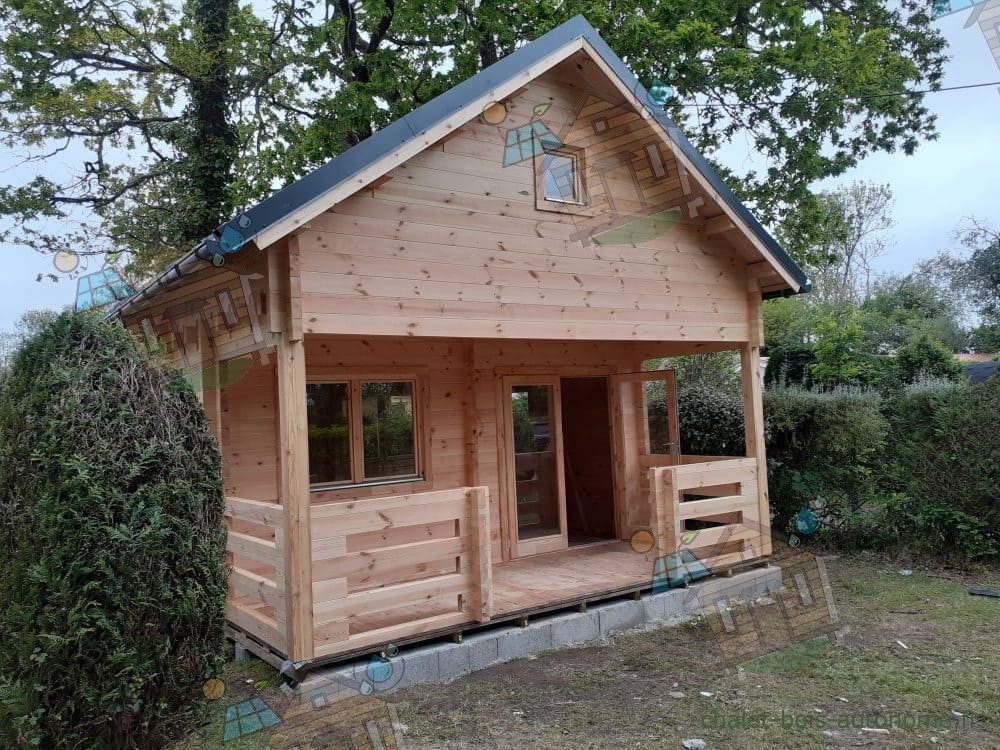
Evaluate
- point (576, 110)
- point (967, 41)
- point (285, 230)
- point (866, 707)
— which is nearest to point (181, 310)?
point (285, 230)

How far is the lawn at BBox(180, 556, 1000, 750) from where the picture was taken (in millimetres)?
4641

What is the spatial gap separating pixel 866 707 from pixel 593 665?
2.02m

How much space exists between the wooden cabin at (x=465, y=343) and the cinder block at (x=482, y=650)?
140 millimetres

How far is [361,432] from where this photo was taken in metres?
7.56

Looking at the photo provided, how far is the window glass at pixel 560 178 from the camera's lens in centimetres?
698

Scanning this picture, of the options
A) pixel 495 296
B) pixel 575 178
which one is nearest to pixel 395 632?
pixel 495 296

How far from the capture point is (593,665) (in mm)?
6031

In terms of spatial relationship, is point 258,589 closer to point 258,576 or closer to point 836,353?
point 258,576

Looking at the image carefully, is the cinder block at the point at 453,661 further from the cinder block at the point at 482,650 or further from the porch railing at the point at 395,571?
the porch railing at the point at 395,571

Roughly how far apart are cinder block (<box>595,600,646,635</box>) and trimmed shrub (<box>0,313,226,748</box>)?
4110 millimetres

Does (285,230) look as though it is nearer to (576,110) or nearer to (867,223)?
(576,110)

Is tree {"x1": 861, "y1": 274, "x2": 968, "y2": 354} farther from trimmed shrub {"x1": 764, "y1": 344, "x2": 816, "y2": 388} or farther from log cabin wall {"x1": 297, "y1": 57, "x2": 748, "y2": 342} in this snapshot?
log cabin wall {"x1": 297, "y1": 57, "x2": 748, "y2": 342}

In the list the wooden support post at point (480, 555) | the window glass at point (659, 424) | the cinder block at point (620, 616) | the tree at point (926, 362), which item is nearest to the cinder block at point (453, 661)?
the wooden support post at point (480, 555)

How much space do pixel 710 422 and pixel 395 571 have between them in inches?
263
